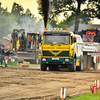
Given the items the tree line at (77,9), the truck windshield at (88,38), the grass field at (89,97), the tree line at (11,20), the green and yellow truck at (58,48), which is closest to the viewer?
the grass field at (89,97)

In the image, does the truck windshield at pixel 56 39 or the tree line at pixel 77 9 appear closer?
the truck windshield at pixel 56 39

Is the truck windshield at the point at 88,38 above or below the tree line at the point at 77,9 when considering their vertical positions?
below

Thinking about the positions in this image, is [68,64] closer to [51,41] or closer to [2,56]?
[51,41]

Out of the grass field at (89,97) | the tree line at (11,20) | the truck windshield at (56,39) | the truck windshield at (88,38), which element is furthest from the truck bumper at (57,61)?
the tree line at (11,20)

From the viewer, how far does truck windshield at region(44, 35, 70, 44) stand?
24906mm

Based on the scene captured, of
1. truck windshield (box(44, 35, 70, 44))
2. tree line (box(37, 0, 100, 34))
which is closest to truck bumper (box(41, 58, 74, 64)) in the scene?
truck windshield (box(44, 35, 70, 44))

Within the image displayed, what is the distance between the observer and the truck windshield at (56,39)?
24.9 m

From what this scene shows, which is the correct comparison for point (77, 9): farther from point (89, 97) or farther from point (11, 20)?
point (11, 20)

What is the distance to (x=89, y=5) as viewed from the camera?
192 feet

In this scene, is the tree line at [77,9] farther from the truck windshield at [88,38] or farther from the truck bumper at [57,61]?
the truck bumper at [57,61]

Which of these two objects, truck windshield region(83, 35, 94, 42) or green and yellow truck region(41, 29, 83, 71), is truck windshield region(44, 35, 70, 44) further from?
Answer: truck windshield region(83, 35, 94, 42)

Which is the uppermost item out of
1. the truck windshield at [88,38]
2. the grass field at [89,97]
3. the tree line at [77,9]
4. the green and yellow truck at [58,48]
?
the tree line at [77,9]

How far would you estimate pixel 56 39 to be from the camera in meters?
25.0

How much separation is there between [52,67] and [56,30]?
11.0ft
